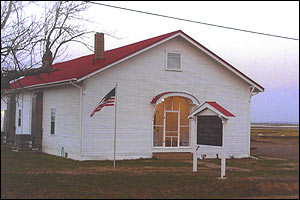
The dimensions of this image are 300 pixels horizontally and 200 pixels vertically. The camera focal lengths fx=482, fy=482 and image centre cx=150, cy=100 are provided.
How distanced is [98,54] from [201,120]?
8.80 metres

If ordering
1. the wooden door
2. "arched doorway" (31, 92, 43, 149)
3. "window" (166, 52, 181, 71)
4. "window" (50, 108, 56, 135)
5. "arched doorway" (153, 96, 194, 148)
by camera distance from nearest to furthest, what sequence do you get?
"window" (166, 52, 181, 71) < "arched doorway" (153, 96, 194, 148) < "window" (50, 108, 56, 135) < "arched doorway" (31, 92, 43, 149) < the wooden door

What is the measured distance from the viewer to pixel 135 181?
15195 millimetres

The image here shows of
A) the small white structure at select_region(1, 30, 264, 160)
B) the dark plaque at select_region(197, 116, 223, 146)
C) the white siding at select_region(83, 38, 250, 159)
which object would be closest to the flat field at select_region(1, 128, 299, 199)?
the dark plaque at select_region(197, 116, 223, 146)

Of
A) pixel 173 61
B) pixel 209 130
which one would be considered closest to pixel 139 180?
pixel 209 130

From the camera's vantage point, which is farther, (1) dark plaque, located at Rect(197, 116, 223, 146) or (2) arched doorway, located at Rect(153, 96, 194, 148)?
(2) arched doorway, located at Rect(153, 96, 194, 148)

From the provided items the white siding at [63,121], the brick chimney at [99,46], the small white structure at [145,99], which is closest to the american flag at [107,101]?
the small white structure at [145,99]

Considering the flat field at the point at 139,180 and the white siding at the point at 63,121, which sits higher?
the white siding at the point at 63,121

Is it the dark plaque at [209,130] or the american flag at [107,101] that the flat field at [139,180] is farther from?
the american flag at [107,101]

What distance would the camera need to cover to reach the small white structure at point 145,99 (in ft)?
73.0

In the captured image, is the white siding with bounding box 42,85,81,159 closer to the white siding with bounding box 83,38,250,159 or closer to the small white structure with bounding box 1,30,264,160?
the small white structure with bounding box 1,30,264,160

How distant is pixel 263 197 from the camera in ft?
43.3

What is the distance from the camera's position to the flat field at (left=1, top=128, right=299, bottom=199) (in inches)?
514

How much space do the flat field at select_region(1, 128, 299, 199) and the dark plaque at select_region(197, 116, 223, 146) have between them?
4.04 feet

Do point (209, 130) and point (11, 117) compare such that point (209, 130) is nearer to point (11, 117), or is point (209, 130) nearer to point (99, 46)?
point (99, 46)
